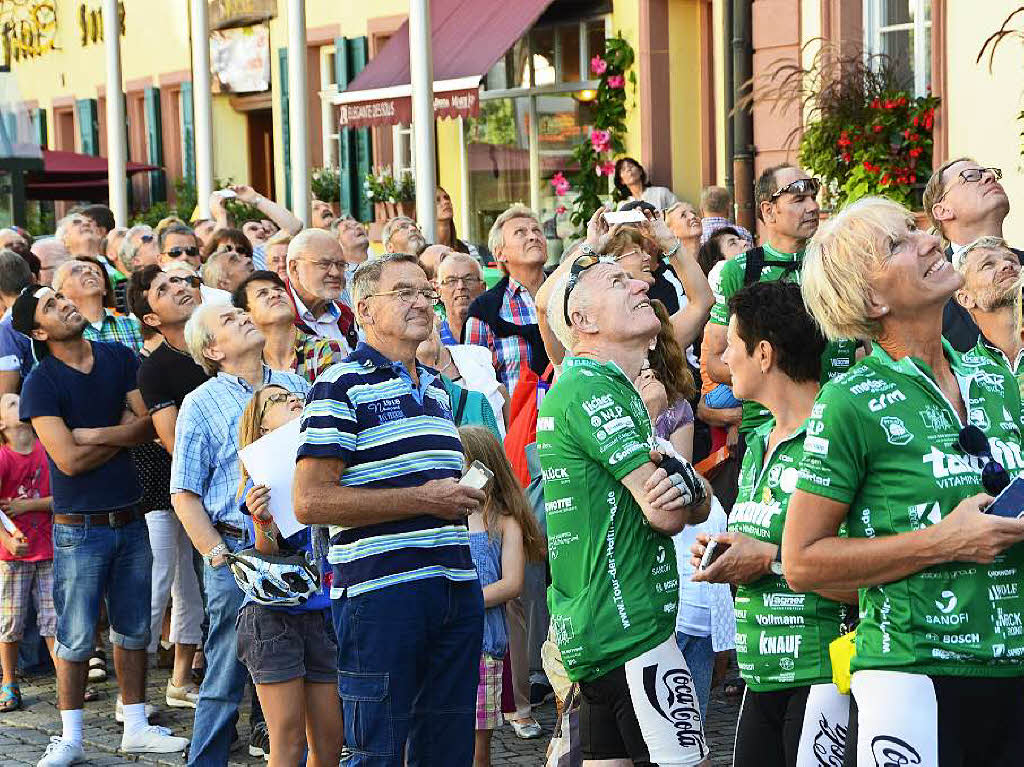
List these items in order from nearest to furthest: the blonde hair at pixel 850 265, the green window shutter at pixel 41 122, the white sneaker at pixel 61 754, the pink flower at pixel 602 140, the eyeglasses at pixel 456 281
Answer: the blonde hair at pixel 850 265, the white sneaker at pixel 61 754, the eyeglasses at pixel 456 281, the pink flower at pixel 602 140, the green window shutter at pixel 41 122

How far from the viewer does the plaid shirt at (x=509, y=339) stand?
25.7 ft

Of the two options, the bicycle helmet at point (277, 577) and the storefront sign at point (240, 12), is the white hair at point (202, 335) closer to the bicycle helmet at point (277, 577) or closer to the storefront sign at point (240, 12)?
the bicycle helmet at point (277, 577)

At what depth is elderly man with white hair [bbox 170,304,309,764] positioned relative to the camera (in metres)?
6.18

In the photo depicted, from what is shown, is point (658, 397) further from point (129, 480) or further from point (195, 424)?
point (129, 480)

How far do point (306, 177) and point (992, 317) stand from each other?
861 cm

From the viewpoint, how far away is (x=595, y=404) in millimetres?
4602

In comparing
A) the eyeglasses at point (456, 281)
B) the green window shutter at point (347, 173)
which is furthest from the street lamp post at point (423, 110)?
the green window shutter at point (347, 173)

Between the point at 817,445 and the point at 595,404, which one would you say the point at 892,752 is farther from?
the point at 595,404

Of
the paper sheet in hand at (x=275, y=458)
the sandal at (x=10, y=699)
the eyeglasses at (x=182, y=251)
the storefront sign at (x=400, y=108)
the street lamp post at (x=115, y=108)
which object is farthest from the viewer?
the street lamp post at (x=115, y=108)

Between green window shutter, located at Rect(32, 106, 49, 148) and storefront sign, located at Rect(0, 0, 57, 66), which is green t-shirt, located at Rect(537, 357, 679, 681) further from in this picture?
green window shutter, located at Rect(32, 106, 49, 148)

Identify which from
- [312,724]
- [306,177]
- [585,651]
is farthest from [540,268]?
[306,177]

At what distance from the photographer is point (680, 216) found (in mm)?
9438

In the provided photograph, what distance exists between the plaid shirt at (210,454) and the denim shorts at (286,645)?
22.7 inches

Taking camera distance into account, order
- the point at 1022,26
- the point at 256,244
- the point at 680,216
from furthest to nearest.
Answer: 1. the point at 256,244
2. the point at 1022,26
3. the point at 680,216
